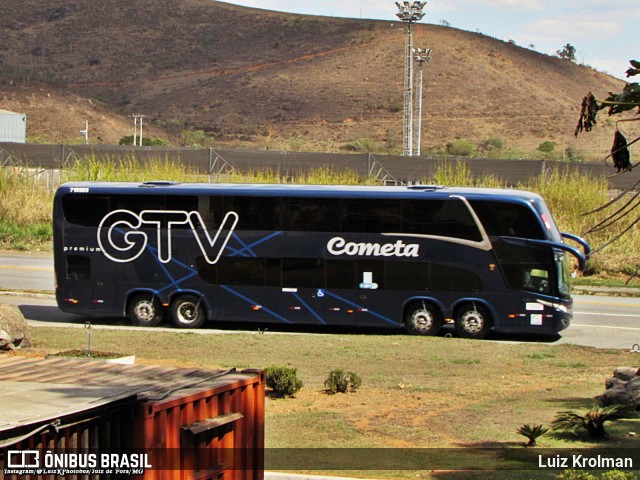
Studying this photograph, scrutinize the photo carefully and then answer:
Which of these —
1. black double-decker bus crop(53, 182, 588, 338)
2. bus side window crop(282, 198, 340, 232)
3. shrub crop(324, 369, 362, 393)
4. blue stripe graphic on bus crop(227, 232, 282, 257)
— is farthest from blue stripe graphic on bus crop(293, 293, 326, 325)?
shrub crop(324, 369, 362, 393)

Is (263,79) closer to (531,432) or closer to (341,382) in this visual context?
(341,382)

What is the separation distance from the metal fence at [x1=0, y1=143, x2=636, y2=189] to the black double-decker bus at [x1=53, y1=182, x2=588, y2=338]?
17.5 metres

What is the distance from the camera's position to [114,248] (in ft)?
83.3

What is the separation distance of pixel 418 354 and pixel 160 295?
8.11m

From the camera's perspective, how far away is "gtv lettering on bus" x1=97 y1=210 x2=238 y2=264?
2500 cm

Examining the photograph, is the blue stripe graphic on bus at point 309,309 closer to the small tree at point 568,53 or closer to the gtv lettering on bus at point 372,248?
the gtv lettering on bus at point 372,248

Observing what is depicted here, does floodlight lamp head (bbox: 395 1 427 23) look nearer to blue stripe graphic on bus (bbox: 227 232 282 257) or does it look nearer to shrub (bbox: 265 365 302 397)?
blue stripe graphic on bus (bbox: 227 232 282 257)

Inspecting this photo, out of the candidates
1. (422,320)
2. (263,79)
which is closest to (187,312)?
(422,320)

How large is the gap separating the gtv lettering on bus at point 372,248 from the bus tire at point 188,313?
3751 millimetres

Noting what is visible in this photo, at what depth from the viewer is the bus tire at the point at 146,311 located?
25.1m

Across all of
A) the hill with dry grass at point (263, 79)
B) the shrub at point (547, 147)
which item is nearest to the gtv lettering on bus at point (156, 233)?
the shrub at point (547, 147)

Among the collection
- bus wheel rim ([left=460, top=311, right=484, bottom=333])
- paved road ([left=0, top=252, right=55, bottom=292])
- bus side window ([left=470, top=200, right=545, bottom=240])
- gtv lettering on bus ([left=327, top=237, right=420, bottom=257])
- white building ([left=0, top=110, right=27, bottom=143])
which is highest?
white building ([left=0, top=110, right=27, bottom=143])

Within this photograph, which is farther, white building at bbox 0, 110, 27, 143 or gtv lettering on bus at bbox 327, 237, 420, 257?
white building at bbox 0, 110, 27, 143

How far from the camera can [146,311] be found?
25.2 meters
